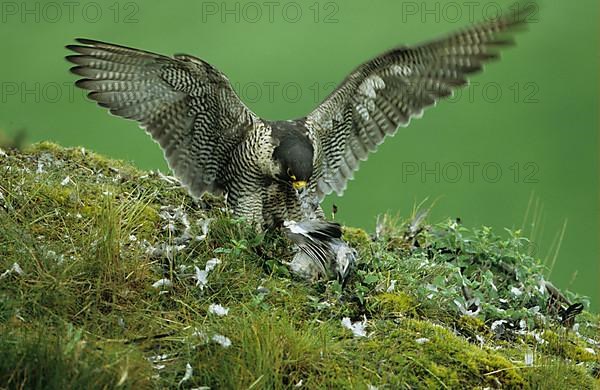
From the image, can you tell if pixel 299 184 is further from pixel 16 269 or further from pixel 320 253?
pixel 16 269

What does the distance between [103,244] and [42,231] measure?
70cm

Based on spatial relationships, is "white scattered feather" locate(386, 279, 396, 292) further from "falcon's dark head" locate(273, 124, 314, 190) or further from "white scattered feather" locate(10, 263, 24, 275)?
"white scattered feather" locate(10, 263, 24, 275)

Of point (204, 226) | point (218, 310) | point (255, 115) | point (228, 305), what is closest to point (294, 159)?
point (255, 115)

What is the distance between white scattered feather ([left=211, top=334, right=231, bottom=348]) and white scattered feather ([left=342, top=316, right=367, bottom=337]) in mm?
892

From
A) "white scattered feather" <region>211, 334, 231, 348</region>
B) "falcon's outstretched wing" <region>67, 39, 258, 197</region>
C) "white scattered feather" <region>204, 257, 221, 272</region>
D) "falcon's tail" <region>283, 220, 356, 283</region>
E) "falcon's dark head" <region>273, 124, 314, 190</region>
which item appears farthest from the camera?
"falcon's outstretched wing" <region>67, 39, 258, 197</region>

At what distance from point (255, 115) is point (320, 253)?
4.59 ft

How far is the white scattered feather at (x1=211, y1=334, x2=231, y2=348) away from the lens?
4.15 metres

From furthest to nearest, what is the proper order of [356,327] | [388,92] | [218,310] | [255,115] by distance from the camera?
[388,92] < [255,115] < [356,327] < [218,310]

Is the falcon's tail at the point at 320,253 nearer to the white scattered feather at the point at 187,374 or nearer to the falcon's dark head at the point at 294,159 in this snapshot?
the falcon's dark head at the point at 294,159

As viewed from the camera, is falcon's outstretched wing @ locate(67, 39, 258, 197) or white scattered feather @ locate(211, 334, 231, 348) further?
falcon's outstretched wing @ locate(67, 39, 258, 197)

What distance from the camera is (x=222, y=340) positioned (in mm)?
4180

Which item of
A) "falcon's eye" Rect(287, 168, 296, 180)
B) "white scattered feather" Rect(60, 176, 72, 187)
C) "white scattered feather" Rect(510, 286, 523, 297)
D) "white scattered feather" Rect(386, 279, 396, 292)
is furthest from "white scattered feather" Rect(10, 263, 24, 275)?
"white scattered feather" Rect(510, 286, 523, 297)

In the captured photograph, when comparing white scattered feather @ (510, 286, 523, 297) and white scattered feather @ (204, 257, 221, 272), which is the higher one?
white scattered feather @ (204, 257, 221, 272)

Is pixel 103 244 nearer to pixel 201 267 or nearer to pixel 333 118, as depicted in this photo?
pixel 201 267
